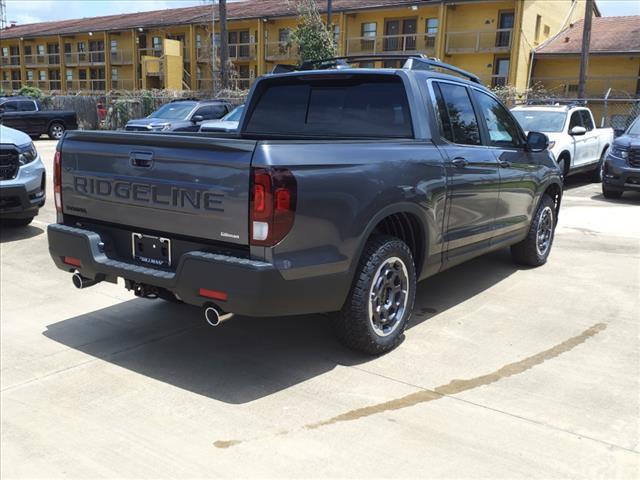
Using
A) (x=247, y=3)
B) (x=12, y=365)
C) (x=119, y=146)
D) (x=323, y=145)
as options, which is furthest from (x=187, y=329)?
(x=247, y=3)

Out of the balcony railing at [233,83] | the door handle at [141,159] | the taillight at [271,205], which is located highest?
the balcony railing at [233,83]

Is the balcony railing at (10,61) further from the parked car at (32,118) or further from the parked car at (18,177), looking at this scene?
the parked car at (18,177)

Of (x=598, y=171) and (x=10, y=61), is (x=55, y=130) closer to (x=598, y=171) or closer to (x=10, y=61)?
(x=598, y=171)

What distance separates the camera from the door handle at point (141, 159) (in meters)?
3.68

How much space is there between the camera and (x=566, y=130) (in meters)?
12.4

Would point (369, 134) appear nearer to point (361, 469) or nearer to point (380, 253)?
point (380, 253)

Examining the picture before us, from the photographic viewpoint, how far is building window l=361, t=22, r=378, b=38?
3838 centimetres

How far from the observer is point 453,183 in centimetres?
466

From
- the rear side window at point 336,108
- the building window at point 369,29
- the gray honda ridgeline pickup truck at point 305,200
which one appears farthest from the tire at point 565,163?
the building window at point 369,29

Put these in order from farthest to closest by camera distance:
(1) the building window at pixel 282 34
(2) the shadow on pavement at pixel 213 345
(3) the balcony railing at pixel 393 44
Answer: (1) the building window at pixel 282 34, (3) the balcony railing at pixel 393 44, (2) the shadow on pavement at pixel 213 345

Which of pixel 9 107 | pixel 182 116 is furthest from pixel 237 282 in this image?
pixel 9 107

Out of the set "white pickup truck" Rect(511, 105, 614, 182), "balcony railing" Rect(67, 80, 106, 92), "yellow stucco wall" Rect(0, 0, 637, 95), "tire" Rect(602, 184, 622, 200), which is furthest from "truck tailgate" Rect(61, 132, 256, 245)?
"balcony railing" Rect(67, 80, 106, 92)

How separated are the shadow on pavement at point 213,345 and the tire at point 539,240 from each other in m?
1.32

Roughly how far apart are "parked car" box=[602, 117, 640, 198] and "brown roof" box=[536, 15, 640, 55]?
22.5 metres
